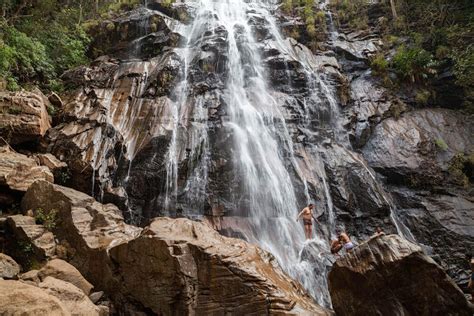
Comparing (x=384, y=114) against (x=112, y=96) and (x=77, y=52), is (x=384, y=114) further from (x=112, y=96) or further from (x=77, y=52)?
(x=77, y=52)

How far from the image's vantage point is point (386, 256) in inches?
262

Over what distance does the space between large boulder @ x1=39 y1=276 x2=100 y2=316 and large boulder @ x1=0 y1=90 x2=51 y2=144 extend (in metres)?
6.71

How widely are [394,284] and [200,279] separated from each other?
3.71m

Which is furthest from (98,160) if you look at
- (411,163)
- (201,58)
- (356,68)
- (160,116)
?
(356,68)

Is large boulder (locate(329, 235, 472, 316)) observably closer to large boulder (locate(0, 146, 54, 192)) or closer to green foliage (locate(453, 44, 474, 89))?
large boulder (locate(0, 146, 54, 192))

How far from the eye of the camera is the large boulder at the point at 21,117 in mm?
10930

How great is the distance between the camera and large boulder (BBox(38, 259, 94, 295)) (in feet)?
22.3

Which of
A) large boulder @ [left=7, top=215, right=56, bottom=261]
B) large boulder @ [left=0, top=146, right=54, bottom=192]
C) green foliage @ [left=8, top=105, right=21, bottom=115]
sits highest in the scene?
green foliage @ [left=8, top=105, right=21, bottom=115]

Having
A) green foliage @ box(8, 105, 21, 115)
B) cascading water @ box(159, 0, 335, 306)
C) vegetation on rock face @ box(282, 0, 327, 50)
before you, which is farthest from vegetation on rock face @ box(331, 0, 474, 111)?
green foliage @ box(8, 105, 21, 115)

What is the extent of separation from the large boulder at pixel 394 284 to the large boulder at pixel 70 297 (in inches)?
185

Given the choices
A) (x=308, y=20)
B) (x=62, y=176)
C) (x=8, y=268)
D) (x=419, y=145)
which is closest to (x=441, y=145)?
(x=419, y=145)

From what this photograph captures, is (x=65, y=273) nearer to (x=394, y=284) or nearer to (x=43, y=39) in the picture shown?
(x=394, y=284)

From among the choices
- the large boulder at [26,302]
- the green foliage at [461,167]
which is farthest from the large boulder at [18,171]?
the green foliage at [461,167]

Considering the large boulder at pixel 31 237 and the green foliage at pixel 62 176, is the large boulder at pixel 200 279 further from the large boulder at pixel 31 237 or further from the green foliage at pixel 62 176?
the green foliage at pixel 62 176
